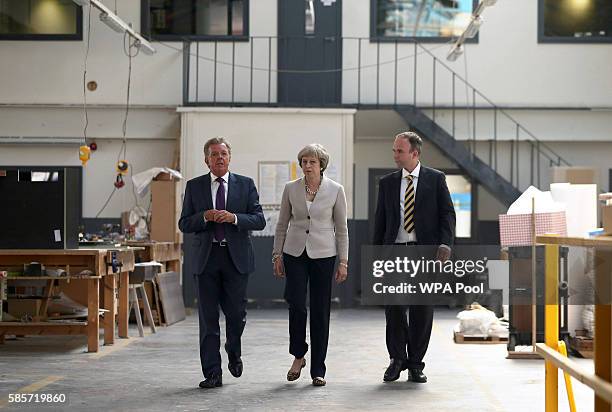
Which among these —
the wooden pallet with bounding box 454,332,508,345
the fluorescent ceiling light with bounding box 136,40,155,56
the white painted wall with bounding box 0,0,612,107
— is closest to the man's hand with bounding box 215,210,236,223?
the wooden pallet with bounding box 454,332,508,345

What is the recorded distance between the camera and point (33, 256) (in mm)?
9125

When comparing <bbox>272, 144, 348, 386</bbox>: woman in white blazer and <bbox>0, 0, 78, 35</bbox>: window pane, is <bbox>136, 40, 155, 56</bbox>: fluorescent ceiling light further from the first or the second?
<bbox>272, 144, 348, 386</bbox>: woman in white blazer

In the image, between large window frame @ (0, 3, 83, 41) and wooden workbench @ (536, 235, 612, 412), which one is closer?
wooden workbench @ (536, 235, 612, 412)

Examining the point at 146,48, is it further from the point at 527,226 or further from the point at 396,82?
the point at 527,226

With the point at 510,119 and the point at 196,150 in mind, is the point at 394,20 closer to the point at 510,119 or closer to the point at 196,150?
the point at 510,119

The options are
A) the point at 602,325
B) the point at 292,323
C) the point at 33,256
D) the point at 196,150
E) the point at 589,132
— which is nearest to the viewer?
the point at 602,325

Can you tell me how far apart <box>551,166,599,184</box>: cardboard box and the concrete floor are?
14.2ft

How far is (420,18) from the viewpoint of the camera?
50.0 feet

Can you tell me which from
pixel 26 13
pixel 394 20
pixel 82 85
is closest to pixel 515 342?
pixel 394 20

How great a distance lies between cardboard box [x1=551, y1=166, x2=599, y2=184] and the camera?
46.3 feet

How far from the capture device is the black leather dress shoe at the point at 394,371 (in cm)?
751

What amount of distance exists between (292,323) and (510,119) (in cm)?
854

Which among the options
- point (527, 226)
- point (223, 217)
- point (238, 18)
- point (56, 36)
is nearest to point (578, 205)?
point (527, 226)

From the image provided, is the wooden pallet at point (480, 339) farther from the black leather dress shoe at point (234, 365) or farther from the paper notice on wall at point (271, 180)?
the paper notice on wall at point (271, 180)
